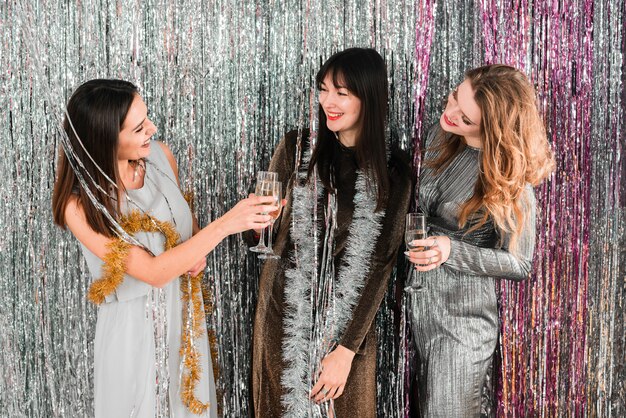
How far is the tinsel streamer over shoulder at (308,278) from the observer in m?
2.02

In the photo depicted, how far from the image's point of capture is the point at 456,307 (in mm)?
2016

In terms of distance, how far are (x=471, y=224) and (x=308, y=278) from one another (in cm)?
55

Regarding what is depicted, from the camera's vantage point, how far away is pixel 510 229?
192 centimetres

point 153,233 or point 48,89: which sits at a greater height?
point 48,89

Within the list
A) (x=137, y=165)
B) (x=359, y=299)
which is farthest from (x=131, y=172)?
(x=359, y=299)

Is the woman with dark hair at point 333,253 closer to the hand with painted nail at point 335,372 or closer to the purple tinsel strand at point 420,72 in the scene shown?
the hand with painted nail at point 335,372

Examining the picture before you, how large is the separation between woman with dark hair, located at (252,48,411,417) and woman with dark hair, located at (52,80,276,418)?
0.79 ft

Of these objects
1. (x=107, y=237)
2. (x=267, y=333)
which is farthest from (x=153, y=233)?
(x=267, y=333)

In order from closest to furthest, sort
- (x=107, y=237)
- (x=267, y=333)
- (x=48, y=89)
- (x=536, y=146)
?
(x=107, y=237)
(x=536, y=146)
(x=267, y=333)
(x=48, y=89)

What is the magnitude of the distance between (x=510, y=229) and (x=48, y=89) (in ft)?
5.43

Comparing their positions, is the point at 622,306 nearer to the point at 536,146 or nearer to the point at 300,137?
the point at 536,146

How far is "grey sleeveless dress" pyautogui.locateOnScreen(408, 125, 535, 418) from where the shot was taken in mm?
1975

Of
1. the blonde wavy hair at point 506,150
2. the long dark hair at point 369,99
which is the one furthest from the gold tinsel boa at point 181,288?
the blonde wavy hair at point 506,150

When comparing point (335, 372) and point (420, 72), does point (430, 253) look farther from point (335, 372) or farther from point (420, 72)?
point (420, 72)
